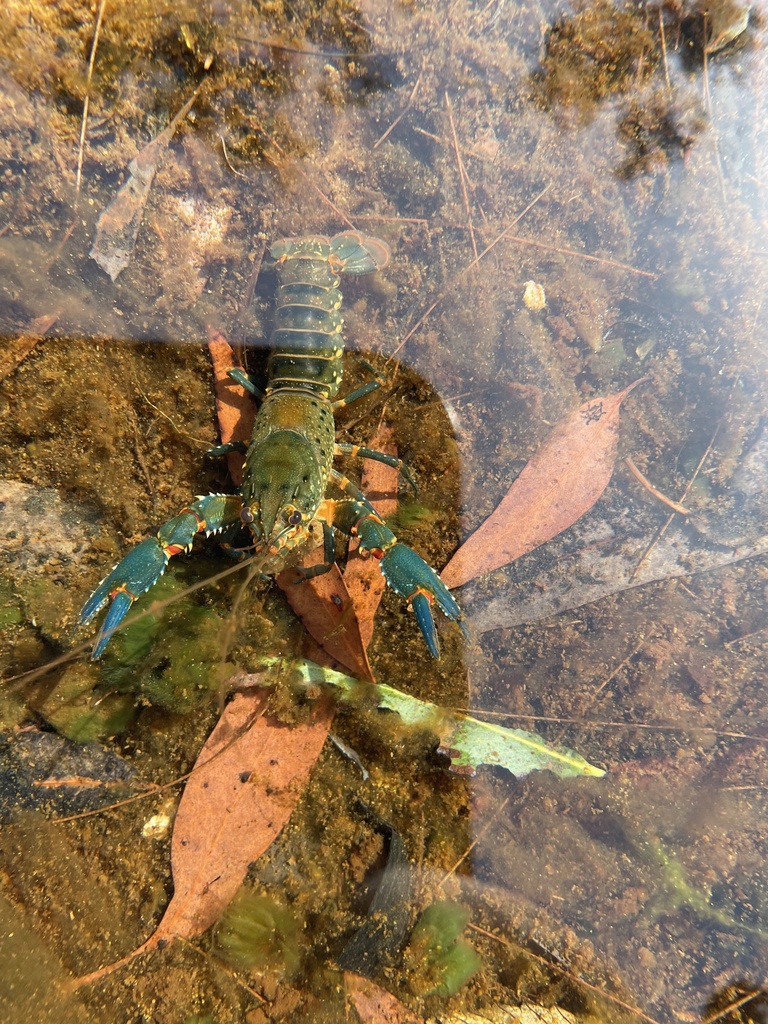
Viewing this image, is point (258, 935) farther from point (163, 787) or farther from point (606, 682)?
point (606, 682)

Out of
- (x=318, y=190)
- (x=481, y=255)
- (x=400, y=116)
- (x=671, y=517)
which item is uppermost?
(x=400, y=116)

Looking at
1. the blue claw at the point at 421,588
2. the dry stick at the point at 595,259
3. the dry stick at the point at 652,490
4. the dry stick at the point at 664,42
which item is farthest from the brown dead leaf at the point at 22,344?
the dry stick at the point at 664,42

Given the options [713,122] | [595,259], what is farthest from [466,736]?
[713,122]

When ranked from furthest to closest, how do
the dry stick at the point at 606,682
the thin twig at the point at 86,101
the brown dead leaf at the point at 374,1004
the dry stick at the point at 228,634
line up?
the dry stick at the point at 606,682 < the dry stick at the point at 228,634 < the thin twig at the point at 86,101 < the brown dead leaf at the point at 374,1004

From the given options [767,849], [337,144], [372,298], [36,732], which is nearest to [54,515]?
[36,732]

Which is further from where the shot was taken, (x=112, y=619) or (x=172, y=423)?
(x=172, y=423)

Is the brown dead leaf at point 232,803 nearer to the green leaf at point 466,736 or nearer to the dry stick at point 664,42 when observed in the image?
the green leaf at point 466,736

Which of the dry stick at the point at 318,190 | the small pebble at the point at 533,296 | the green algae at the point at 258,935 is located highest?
the dry stick at the point at 318,190
